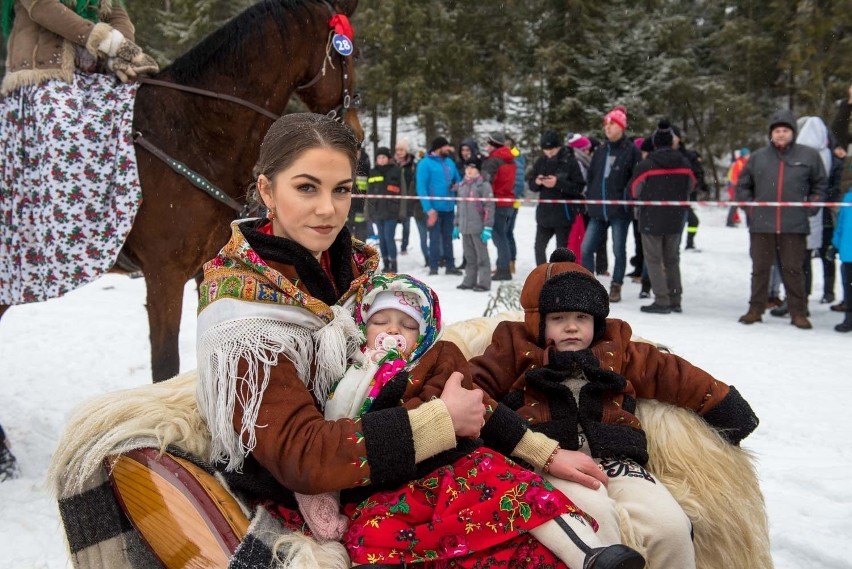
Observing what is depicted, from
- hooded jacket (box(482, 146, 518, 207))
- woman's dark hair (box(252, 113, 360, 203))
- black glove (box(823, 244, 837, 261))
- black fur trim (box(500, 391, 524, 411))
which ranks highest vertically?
hooded jacket (box(482, 146, 518, 207))

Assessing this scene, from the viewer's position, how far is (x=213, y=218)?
3.74 m

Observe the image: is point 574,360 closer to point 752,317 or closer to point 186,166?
point 186,166

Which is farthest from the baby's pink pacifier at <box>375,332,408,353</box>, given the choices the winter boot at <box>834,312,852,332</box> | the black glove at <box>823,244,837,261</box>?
the black glove at <box>823,244,837,261</box>

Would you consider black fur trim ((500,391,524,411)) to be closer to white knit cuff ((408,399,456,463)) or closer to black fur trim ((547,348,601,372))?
black fur trim ((547,348,601,372))

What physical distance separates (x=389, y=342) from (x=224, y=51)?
2.59m

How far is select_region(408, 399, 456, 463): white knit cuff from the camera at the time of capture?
172 centimetres

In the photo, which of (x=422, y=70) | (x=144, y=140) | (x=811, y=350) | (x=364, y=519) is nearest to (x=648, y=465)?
(x=364, y=519)

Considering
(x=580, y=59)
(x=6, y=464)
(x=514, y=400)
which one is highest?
(x=580, y=59)

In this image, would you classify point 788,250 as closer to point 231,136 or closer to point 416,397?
point 231,136

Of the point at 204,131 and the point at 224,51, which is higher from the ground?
the point at 224,51

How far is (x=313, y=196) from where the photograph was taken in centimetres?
191

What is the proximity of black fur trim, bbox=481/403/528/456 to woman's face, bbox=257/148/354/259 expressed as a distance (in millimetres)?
737

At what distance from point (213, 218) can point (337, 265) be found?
183 cm

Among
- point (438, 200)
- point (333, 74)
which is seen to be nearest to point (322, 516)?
point (333, 74)
